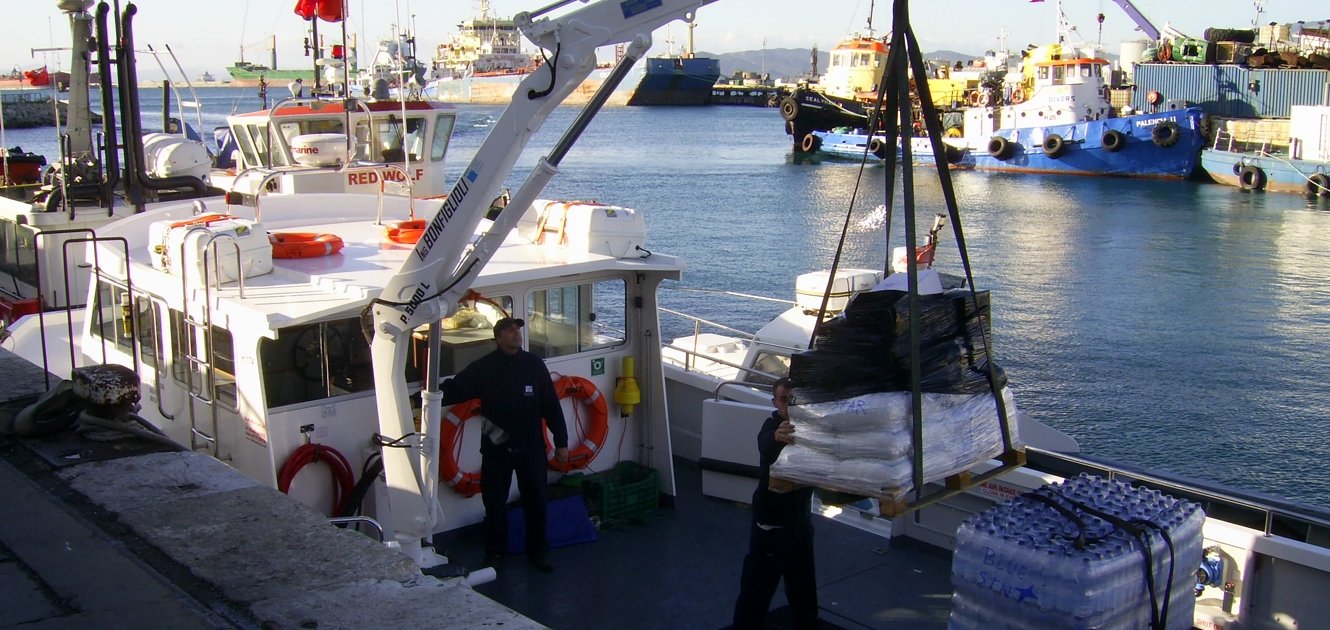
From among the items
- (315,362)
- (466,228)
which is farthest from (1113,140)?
(466,228)

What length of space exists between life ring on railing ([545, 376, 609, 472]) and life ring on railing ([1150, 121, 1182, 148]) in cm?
4603

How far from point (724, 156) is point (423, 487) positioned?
55.5m

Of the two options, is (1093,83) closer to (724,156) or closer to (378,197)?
(724,156)

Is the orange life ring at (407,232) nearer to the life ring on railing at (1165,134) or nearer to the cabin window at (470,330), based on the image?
the cabin window at (470,330)

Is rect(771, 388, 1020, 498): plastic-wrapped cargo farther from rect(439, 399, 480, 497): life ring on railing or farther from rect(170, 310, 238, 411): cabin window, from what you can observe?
rect(170, 310, 238, 411): cabin window

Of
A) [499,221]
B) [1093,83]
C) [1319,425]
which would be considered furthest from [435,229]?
[1093,83]

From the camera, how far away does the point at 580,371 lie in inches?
308

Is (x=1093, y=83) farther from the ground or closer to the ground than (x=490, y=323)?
farther from the ground

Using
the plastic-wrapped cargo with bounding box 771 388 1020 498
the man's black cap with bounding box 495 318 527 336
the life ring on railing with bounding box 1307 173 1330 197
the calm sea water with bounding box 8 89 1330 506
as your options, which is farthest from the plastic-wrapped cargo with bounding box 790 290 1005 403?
the life ring on railing with bounding box 1307 173 1330 197

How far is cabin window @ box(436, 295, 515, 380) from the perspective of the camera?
7.23m

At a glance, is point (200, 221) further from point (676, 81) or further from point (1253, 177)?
point (676, 81)

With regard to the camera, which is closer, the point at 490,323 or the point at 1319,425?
the point at 490,323

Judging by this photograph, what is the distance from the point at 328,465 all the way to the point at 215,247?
145 centimetres

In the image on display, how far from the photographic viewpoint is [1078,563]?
4.68 meters
